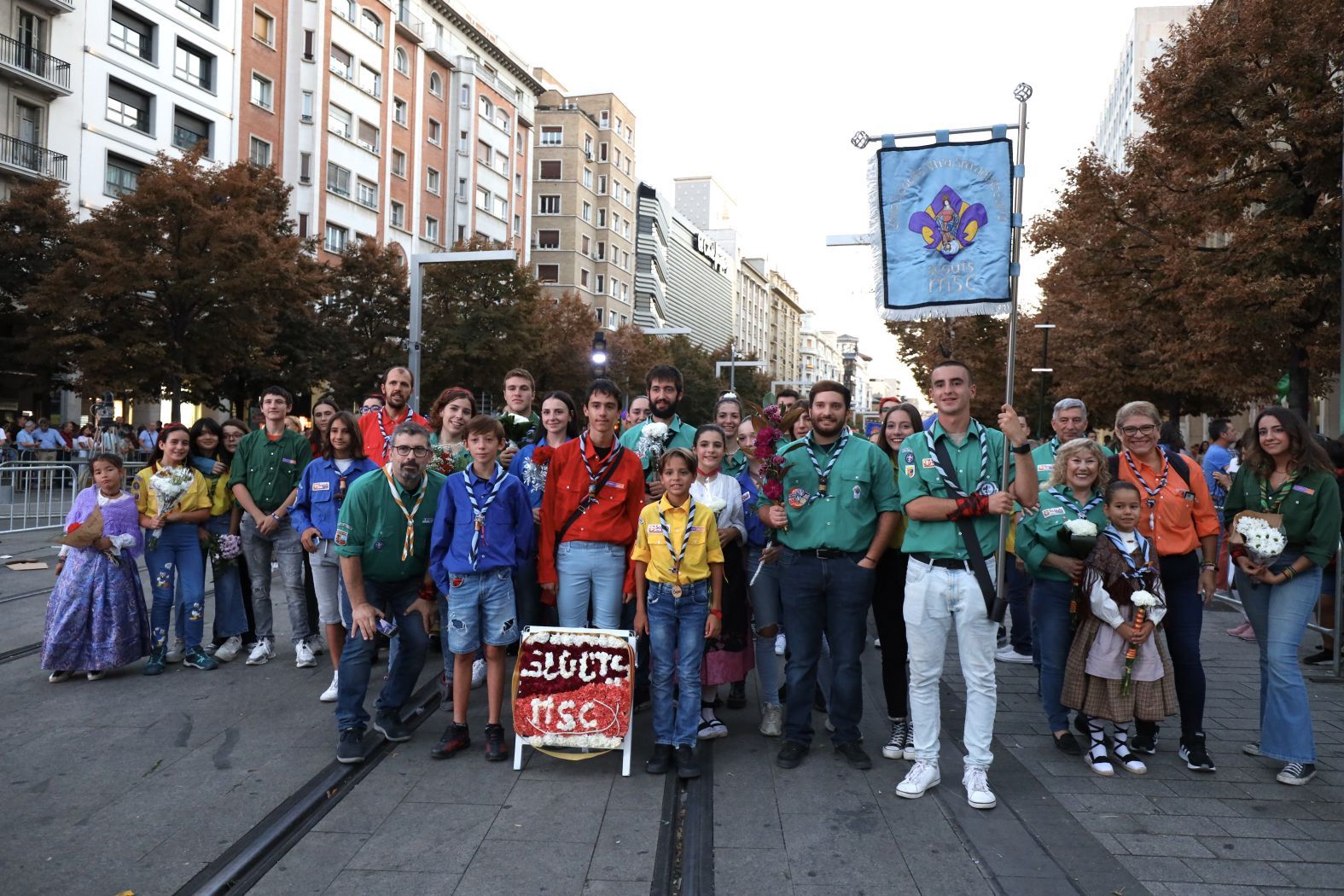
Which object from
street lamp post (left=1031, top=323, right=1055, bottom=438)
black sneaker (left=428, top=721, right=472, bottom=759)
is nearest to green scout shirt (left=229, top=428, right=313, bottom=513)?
black sneaker (left=428, top=721, right=472, bottom=759)

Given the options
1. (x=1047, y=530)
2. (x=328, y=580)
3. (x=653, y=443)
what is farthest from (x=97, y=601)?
(x=1047, y=530)

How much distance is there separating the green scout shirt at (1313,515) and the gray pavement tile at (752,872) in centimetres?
337

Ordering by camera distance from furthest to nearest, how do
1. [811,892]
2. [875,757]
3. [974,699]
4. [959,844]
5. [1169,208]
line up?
[1169,208] → [875,757] → [974,699] → [959,844] → [811,892]

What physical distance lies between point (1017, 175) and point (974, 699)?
9.41 feet

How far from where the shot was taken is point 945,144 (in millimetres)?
5711

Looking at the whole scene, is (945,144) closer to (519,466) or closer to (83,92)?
(519,466)

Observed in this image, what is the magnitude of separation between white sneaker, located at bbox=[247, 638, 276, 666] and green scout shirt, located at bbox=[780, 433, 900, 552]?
4.35 meters

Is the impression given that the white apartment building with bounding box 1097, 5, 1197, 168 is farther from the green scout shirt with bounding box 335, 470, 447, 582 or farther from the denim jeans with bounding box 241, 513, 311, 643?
the green scout shirt with bounding box 335, 470, 447, 582

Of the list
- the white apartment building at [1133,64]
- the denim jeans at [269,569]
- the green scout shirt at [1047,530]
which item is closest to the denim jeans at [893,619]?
the green scout shirt at [1047,530]

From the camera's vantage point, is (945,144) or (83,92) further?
(83,92)

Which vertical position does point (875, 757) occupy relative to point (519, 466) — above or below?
below

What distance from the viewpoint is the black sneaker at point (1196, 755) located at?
517cm

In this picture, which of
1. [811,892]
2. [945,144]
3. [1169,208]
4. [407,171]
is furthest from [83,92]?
[811,892]

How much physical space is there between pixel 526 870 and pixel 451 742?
1553mm
